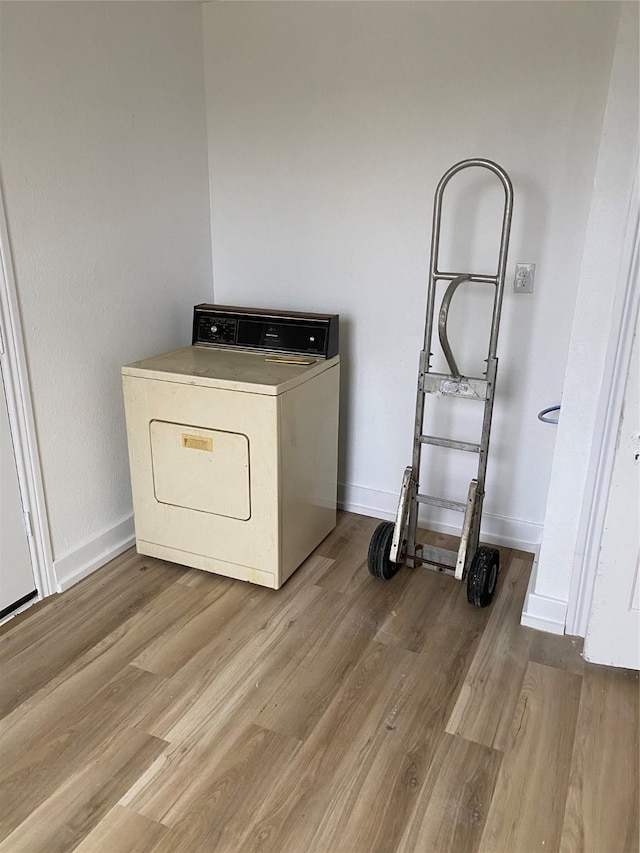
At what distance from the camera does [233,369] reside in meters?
2.35

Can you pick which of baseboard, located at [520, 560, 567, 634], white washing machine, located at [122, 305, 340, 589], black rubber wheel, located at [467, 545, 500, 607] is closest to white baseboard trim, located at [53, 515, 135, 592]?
white washing machine, located at [122, 305, 340, 589]

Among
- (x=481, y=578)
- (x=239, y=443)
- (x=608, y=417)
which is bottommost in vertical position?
(x=481, y=578)

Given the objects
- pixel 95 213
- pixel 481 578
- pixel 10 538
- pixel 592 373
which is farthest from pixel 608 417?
pixel 10 538

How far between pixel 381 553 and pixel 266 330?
1.01 meters

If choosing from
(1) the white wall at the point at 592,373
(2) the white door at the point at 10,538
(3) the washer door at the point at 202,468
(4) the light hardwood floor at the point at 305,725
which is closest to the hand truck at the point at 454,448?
(4) the light hardwood floor at the point at 305,725

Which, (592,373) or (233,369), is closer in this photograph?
(592,373)

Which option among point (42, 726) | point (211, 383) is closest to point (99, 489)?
point (211, 383)

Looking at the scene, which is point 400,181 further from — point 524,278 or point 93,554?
point 93,554

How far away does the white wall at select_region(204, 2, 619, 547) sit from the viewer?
224 cm

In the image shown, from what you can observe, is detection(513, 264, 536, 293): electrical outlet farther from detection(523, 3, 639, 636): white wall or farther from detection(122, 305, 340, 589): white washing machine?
detection(122, 305, 340, 589): white washing machine


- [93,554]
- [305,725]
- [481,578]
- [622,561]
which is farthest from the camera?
[93,554]

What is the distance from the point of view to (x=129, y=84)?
236 centimetres

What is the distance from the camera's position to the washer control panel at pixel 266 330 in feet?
8.27

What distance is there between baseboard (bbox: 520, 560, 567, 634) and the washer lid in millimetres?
1127
